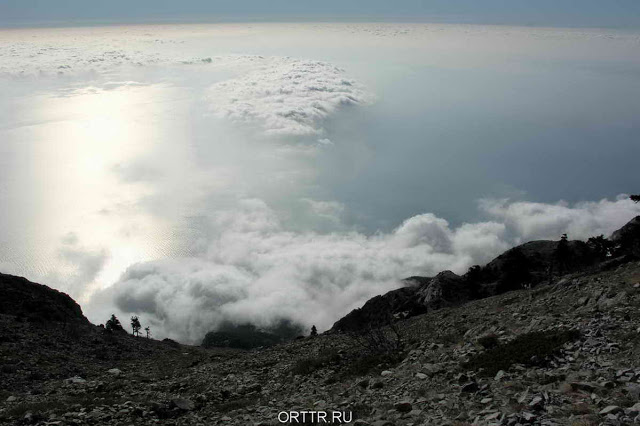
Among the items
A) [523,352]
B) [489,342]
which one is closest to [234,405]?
[489,342]

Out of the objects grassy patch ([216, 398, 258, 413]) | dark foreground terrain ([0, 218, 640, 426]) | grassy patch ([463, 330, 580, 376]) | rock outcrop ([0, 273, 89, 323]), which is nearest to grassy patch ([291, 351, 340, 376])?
dark foreground terrain ([0, 218, 640, 426])

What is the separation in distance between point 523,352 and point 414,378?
18.7 feet

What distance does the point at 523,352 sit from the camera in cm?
2320

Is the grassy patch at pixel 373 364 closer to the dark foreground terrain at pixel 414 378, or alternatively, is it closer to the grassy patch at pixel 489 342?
the dark foreground terrain at pixel 414 378

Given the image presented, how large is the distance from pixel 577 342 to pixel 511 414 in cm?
775

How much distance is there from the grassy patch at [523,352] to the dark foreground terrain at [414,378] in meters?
0.07

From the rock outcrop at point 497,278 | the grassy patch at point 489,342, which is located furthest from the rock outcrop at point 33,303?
the grassy patch at point 489,342

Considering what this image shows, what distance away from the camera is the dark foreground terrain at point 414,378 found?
60.9 ft

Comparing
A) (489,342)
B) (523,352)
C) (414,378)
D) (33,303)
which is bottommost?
(414,378)

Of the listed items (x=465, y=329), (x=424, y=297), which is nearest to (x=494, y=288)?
(x=424, y=297)

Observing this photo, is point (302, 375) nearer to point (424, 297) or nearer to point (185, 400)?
point (185, 400)

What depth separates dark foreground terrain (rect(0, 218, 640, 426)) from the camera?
60.9 feet

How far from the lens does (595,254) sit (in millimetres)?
113188

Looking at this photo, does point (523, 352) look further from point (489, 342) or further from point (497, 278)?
point (497, 278)
